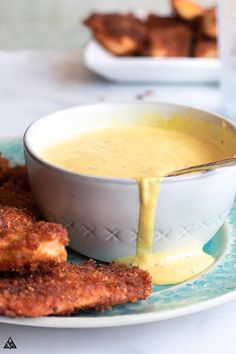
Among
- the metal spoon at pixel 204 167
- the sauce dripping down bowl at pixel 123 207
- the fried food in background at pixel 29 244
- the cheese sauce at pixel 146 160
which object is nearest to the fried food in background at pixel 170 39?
the cheese sauce at pixel 146 160

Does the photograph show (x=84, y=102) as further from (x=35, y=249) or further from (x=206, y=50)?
(x=35, y=249)

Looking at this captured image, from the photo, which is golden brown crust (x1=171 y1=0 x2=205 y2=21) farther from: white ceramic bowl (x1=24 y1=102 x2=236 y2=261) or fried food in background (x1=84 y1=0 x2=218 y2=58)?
white ceramic bowl (x1=24 y1=102 x2=236 y2=261)

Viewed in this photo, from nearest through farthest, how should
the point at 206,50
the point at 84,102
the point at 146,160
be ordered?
the point at 146,160 → the point at 84,102 → the point at 206,50

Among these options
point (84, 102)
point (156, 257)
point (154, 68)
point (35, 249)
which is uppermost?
point (35, 249)

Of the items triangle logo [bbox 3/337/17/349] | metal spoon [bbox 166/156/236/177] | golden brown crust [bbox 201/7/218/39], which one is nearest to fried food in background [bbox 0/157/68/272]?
triangle logo [bbox 3/337/17/349]

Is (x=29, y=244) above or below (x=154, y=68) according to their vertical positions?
above

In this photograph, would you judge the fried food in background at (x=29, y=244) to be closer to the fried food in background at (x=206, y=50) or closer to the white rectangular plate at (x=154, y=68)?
the white rectangular plate at (x=154, y=68)

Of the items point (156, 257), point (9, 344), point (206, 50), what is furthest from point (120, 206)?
point (206, 50)
